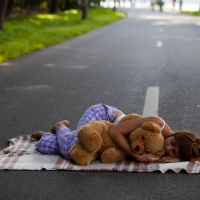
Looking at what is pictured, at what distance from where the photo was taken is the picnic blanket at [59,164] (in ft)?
14.5

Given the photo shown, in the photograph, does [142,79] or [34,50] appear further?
[34,50]

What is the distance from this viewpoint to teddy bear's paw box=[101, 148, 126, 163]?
4594 millimetres

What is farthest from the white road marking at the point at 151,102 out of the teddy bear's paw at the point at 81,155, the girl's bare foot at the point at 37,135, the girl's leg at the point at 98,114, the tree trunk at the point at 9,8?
the tree trunk at the point at 9,8

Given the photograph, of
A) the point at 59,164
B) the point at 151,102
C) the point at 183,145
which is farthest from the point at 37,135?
the point at 151,102

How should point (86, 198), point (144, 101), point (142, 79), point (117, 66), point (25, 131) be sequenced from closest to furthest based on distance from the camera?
point (86, 198) < point (25, 131) < point (144, 101) < point (142, 79) < point (117, 66)

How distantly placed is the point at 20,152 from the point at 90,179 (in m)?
1.12

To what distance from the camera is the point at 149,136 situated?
4469mm

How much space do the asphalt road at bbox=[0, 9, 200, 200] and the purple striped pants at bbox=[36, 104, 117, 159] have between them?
45cm

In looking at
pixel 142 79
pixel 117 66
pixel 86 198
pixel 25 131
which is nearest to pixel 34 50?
pixel 117 66

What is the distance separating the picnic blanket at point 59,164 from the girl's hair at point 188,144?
0.28 feet

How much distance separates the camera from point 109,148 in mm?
4637

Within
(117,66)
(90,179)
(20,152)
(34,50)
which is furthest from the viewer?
(34,50)

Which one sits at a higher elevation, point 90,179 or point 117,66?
point 90,179

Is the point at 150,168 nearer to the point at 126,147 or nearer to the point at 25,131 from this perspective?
the point at 126,147
